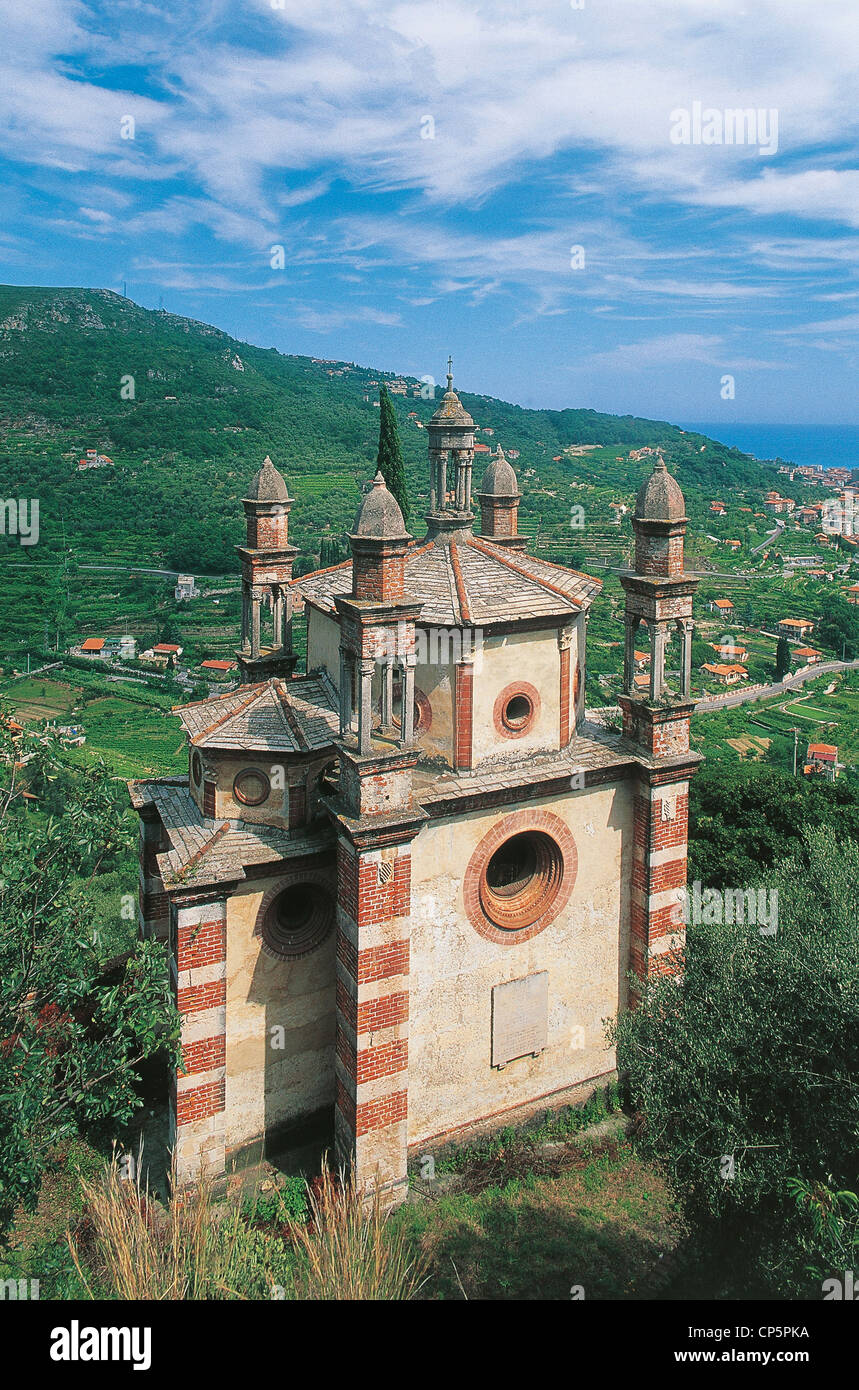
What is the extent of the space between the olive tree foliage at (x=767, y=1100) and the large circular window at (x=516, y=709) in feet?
16.5

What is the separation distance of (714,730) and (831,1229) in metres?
58.7

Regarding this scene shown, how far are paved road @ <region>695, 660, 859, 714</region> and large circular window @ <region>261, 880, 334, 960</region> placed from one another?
5795 centimetres

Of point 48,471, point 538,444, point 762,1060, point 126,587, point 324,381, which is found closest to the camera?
point 762,1060

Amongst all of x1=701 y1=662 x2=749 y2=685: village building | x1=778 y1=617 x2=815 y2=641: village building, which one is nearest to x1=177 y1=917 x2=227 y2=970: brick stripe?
x1=701 y1=662 x2=749 y2=685: village building

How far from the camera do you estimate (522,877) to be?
16844 mm

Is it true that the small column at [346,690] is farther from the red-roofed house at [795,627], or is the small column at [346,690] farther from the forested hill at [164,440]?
the red-roofed house at [795,627]

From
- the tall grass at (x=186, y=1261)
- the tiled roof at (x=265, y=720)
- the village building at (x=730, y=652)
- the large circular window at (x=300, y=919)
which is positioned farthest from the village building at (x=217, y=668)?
the tall grass at (x=186, y=1261)

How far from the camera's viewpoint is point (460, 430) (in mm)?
16750

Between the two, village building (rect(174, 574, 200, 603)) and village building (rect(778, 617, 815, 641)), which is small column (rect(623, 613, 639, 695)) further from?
village building (rect(778, 617, 815, 641))

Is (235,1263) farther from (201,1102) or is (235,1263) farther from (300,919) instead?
(300,919)

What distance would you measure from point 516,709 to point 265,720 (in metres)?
4.24

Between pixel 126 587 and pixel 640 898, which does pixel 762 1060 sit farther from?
pixel 126 587

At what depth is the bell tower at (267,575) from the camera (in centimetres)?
1811

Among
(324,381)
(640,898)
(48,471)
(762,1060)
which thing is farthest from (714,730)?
(324,381)
